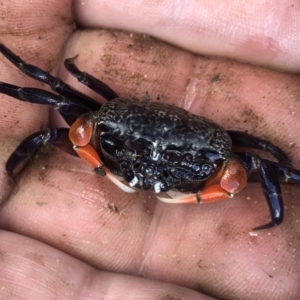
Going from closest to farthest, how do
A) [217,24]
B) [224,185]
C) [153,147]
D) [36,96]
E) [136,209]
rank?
1. [153,147]
2. [224,185]
3. [36,96]
4. [136,209]
5. [217,24]

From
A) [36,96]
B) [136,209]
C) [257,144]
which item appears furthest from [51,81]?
[257,144]

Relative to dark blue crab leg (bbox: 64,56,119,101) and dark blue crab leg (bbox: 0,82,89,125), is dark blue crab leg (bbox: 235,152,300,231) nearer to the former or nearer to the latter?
dark blue crab leg (bbox: 64,56,119,101)

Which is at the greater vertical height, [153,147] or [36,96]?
[153,147]

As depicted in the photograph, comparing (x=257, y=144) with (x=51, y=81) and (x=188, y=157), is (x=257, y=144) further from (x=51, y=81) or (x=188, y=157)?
(x=51, y=81)

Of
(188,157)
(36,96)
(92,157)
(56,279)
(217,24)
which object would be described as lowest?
(56,279)

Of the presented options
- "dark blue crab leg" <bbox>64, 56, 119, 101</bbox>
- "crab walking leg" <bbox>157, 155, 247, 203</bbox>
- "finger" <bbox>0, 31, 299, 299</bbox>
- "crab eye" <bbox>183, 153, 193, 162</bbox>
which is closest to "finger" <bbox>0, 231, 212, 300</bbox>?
"finger" <bbox>0, 31, 299, 299</bbox>

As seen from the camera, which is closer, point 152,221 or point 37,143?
point 37,143

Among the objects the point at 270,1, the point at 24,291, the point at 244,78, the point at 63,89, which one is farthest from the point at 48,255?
the point at 270,1
